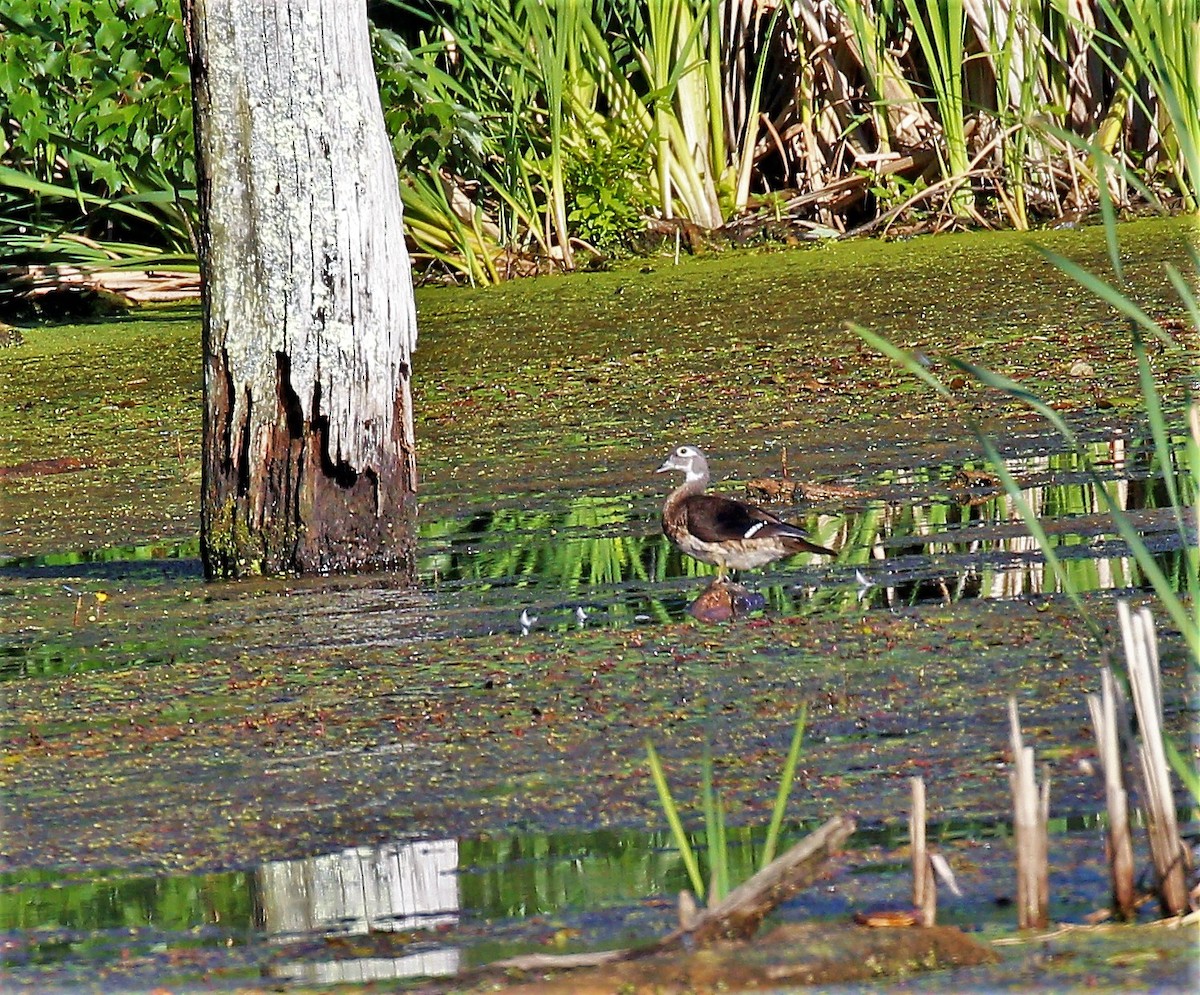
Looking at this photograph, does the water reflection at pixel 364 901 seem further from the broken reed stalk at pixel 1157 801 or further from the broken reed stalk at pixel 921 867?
the broken reed stalk at pixel 1157 801

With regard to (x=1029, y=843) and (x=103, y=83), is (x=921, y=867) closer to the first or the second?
(x=1029, y=843)

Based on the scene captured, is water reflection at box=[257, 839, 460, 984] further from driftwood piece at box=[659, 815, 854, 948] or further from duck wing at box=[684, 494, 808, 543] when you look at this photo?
duck wing at box=[684, 494, 808, 543]

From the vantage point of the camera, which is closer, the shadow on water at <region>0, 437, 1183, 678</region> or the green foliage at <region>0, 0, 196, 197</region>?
the shadow on water at <region>0, 437, 1183, 678</region>

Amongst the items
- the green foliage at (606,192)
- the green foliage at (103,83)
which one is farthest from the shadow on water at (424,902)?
the green foliage at (606,192)

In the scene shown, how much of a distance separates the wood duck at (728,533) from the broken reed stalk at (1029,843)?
253cm

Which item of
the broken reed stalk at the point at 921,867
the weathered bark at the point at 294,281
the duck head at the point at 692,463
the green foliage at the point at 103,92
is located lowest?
the broken reed stalk at the point at 921,867

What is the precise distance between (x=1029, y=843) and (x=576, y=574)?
3014 mm

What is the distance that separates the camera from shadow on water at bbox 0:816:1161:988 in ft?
9.86

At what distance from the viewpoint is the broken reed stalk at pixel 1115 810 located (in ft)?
9.09

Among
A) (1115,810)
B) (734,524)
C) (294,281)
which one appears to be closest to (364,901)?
(1115,810)

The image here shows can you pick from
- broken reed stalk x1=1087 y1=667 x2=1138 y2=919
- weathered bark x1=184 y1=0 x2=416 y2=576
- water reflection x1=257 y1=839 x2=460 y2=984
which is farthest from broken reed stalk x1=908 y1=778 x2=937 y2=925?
weathered bark x1=184 y1=0 x2=416 y2=576

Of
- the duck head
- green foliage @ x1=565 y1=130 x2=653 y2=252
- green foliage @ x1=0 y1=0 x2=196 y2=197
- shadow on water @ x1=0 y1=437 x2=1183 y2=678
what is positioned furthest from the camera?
green foliage @ x1=565 y1=130 x2=653 y2=252

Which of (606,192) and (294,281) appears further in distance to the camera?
(606,192)

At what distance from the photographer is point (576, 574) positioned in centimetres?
570
